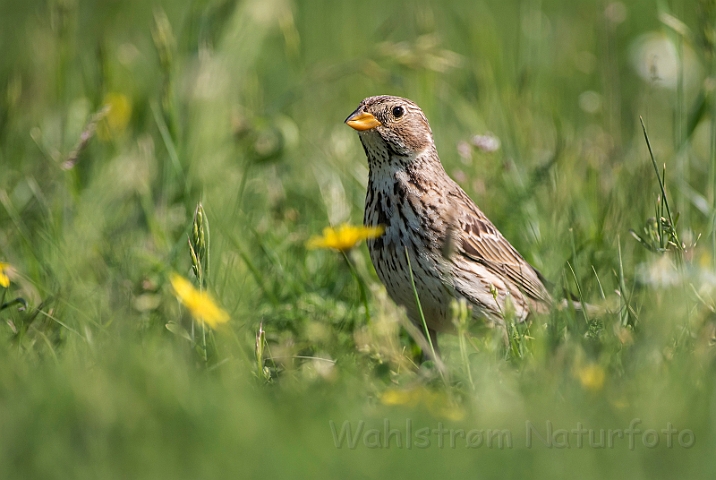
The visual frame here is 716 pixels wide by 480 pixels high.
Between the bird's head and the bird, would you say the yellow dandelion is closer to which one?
the bird

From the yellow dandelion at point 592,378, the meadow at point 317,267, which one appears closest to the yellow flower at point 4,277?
the meadow at point 317,267

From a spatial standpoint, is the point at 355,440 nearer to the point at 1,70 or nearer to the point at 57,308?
the point at 57,308

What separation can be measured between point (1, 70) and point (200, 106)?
118 inches

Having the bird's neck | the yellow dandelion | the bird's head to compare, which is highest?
the bird's head

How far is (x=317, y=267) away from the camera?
527 centimetres

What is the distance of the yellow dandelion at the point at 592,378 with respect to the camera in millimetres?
3088

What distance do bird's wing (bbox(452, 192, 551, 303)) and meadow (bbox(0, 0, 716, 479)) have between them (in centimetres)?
22

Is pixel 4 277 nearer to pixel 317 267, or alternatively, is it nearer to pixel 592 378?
pixel 317 267

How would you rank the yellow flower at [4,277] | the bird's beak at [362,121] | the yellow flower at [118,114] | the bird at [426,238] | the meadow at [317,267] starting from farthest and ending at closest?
the yellow flower at [118,114] < the bird's beak at [362,121] < the bird at [426,238] < the yellow flower at [4,277] < the meadow at [317,267]

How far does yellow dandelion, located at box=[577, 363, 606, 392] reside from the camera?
3.09 meters

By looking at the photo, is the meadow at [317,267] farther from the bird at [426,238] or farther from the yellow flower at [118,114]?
the bird at [426,238]

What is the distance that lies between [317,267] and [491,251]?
99 centimetres

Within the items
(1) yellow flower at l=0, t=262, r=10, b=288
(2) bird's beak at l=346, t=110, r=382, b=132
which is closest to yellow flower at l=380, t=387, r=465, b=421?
(2) bird's beak at l=346, t=110, r=382, b=132

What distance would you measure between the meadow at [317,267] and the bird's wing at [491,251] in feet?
0.72
